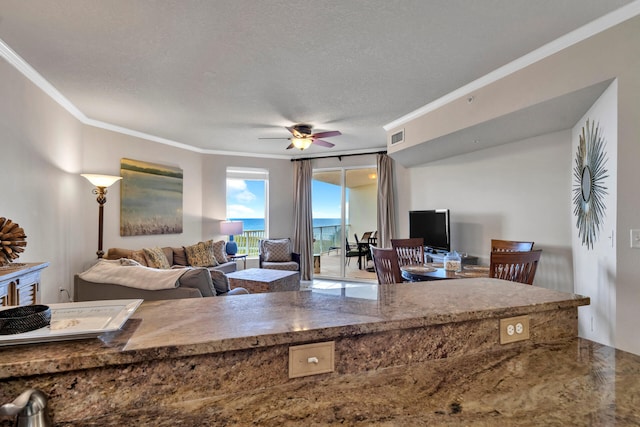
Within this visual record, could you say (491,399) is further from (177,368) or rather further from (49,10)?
(49,10)

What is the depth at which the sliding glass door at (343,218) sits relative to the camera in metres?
6.77

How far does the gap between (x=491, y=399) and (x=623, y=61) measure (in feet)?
8.35

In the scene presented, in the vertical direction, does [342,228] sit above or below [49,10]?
below

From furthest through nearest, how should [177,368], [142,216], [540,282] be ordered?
[142,216] → [540,282] → [177,368]

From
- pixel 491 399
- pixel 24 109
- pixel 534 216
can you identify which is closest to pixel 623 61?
pixel 534 216

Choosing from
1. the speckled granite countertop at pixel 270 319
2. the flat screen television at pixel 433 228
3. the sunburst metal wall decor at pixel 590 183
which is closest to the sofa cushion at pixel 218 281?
the speckled granite countertop at pixel 270 319

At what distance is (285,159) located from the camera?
23.3 ft

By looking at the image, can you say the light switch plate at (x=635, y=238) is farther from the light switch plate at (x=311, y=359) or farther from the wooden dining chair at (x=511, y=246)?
the light switch plate at (x=311, y=359)

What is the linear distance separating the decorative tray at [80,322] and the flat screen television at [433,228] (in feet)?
14.1

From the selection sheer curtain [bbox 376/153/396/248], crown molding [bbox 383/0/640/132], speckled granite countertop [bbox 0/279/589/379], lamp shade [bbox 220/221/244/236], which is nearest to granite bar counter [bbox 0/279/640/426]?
speckled granite countertop [bbox 0/279/589/379]

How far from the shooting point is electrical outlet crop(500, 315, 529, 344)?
1.12 metres

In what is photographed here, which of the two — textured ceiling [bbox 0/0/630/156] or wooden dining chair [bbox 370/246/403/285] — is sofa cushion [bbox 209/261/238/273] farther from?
wooden dining chair [bbox 370/246/403/285]

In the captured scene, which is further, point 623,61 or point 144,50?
point 144,50

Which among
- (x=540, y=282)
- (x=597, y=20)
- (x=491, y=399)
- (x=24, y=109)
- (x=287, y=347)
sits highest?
(x=597, y=20)
